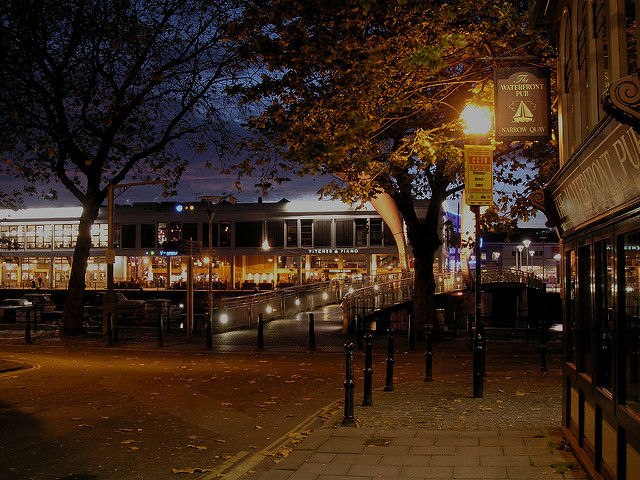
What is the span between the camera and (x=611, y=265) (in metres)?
5.45

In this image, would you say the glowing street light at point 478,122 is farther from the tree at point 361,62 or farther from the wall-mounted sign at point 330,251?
the wall-mounted sign at point 330,251

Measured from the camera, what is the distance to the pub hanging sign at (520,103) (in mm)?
9773

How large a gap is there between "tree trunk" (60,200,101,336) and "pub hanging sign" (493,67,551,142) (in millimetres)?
18600

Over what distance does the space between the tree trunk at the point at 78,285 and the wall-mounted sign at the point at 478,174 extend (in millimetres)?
16981

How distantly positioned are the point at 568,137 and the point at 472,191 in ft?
13.7

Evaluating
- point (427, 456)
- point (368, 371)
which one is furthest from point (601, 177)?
point (368, 371)

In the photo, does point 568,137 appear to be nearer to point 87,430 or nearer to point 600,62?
point 600,62

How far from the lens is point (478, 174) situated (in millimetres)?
11852

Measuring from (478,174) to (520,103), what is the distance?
213 cm

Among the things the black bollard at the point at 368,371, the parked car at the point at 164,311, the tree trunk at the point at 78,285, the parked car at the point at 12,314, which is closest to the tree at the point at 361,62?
the black bollard at the point at 368,371

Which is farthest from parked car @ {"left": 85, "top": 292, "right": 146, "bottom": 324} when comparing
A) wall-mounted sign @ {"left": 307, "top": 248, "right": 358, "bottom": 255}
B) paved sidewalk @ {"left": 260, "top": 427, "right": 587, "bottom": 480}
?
wall-mounted sign @ {"left": 307, "top": 248, "right": 358, "bottom": 255}

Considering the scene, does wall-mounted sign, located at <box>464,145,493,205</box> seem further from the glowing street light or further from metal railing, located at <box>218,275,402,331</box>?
metal railing, located at <box>218,275,402,331</box>

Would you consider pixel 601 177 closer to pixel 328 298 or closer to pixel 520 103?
pixel 520 103

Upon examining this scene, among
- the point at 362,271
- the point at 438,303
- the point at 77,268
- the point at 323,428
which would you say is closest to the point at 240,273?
the point at 362,271
